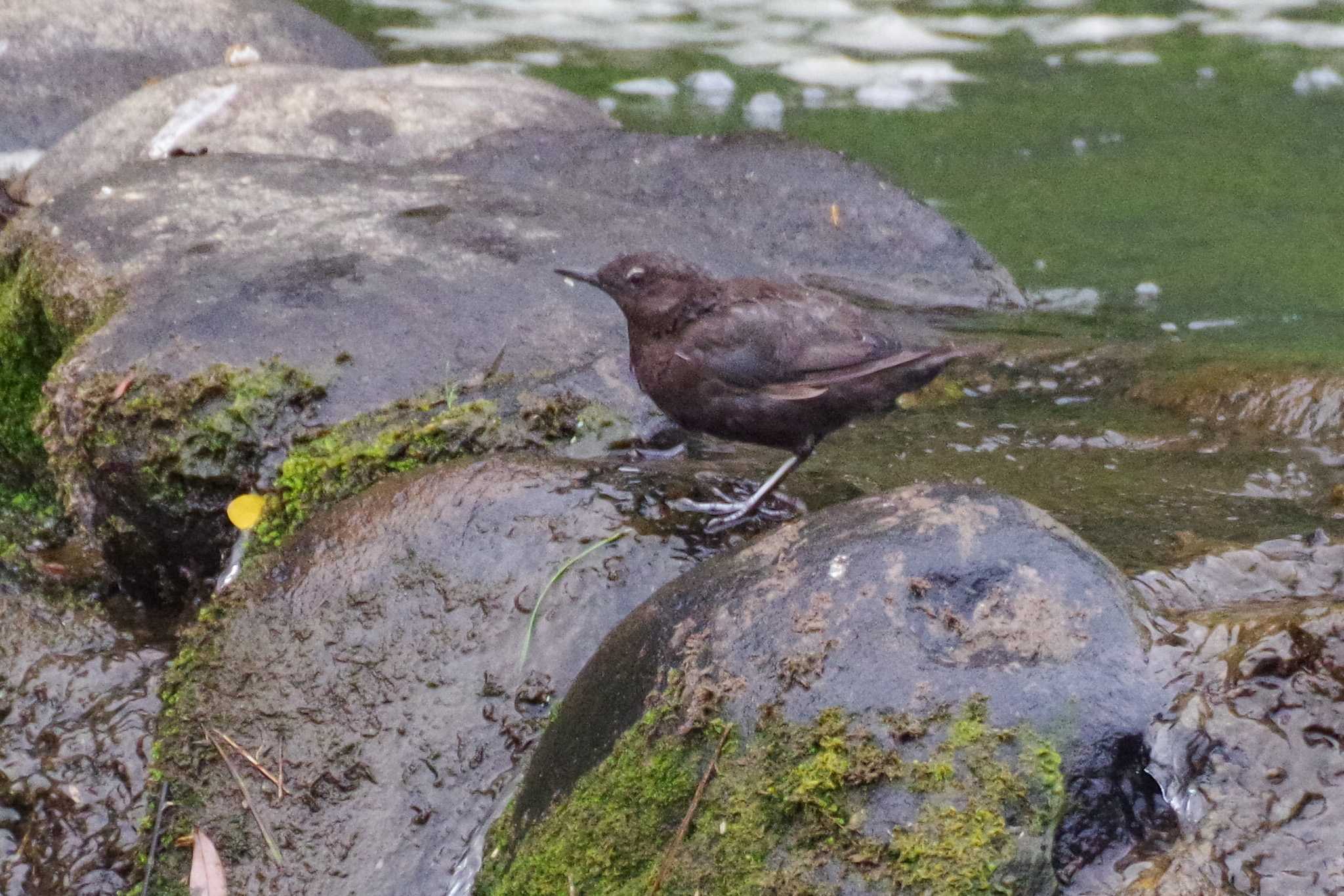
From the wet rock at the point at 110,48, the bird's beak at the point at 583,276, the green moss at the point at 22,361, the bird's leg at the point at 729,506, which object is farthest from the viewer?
the wet rock at the point at 110,48

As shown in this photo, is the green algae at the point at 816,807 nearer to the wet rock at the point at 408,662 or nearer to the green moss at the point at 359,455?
the wet rock at the point at 408,662

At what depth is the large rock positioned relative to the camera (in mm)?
4375

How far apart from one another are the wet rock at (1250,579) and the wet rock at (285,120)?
214 inches

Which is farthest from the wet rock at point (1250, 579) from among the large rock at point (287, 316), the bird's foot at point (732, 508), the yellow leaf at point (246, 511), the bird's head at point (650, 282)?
the yellow leaf at point (246, 511)

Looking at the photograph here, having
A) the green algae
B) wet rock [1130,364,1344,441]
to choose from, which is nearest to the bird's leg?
the green algae

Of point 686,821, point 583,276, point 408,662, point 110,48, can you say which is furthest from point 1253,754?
point 110,48

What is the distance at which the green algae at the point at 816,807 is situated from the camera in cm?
246

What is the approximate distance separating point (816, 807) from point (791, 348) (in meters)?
1.68

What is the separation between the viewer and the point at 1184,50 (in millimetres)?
10719

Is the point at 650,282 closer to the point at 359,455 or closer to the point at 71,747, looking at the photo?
the point at 359,455

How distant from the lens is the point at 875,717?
8.60 ft

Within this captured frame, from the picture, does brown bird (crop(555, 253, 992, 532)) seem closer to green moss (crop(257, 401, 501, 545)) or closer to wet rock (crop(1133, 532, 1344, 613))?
green moss (crop(257, 401, 501, 545))

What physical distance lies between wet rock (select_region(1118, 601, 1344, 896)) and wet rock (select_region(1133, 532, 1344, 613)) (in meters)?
0.29

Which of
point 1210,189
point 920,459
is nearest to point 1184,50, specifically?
point 1210,189
